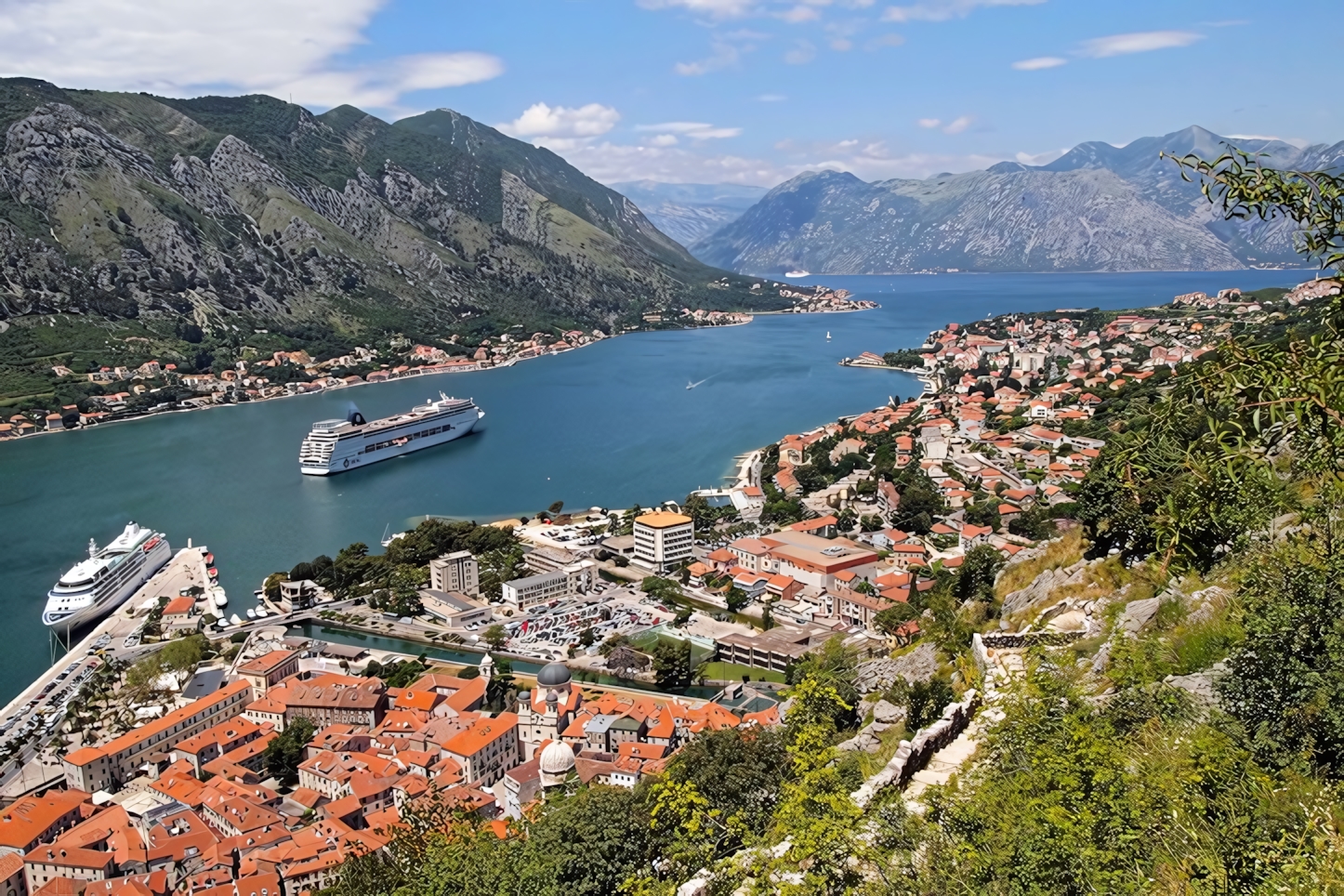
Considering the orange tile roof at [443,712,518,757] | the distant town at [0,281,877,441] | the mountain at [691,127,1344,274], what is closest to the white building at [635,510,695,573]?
the orange tile roof at [443,712,518,757]

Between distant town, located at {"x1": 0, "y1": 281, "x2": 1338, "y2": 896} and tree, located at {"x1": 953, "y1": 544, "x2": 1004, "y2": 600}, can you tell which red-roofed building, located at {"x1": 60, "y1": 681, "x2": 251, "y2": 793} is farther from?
tree, located at {"x1": 953, "y1": 544, "x2": 1004, "y2": 600}

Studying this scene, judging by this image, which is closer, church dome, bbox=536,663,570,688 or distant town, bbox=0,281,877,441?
church dome, bbox=536,663,570,688

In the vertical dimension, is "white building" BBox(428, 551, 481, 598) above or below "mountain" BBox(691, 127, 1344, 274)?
below

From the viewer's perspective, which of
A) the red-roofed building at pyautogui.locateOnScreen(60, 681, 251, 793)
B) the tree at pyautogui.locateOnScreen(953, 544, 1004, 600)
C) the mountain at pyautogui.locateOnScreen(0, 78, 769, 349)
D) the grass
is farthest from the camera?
the mountain at pyautogui.locateOnScreen(0, 78, 769, 349)

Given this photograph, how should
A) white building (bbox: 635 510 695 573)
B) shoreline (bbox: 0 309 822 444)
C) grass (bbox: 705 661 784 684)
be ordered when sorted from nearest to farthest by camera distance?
grass (bbox: 705 661 784 684) < white building (bbox: 635 510 695 573) < shoreline (bbox: 0 309 822 444)

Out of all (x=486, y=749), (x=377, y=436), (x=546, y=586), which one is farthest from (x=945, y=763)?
(x=377, y=436)

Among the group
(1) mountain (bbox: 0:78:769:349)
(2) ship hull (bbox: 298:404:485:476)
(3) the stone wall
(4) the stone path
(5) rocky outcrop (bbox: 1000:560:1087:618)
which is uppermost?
(1) mountain (bbox: 0:78:769:349)

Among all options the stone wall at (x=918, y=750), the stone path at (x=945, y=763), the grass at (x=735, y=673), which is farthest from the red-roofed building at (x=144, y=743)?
the stone path at (x=945, y=763)

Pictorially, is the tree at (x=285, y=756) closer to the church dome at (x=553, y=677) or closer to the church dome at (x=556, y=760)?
the church dome at (x=553, y=677)
